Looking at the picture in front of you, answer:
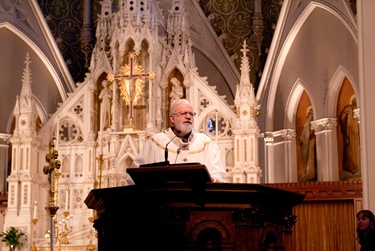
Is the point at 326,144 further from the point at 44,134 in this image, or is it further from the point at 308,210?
the point at 44,134

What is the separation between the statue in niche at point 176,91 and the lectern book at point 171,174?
12475 mm

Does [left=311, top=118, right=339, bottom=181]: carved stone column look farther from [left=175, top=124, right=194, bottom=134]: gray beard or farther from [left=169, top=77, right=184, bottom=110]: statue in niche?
[left=175, top=124, right=194, bottom=134]: gray beard

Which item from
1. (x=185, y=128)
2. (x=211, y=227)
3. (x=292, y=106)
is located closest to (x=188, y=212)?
(x=211, y=227)

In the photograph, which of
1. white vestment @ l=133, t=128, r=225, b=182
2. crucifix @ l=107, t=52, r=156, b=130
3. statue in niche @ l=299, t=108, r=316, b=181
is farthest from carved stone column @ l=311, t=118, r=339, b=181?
white vestment @ l=133, t=128, r=225, b=182

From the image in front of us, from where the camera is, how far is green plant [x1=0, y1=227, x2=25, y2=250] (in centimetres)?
1667

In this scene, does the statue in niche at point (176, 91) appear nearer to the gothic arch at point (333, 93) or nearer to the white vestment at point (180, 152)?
the gothic arch at point (333, 93)

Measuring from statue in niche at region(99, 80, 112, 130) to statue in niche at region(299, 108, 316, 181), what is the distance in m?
5.04

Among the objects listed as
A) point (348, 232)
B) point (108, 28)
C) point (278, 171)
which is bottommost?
point (348, 232)

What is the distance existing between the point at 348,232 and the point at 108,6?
25.7 ft

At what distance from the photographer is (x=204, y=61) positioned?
23625mm

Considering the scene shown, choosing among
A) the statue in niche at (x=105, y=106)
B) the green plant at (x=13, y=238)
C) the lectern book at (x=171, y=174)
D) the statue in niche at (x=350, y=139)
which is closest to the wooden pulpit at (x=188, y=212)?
the lectern book at (x=171, y=174)

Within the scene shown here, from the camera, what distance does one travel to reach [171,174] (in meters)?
5.83

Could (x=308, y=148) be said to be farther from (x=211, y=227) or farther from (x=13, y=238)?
Answer: (x=211, y=227)

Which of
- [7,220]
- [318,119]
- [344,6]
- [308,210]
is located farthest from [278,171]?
[7,220]
